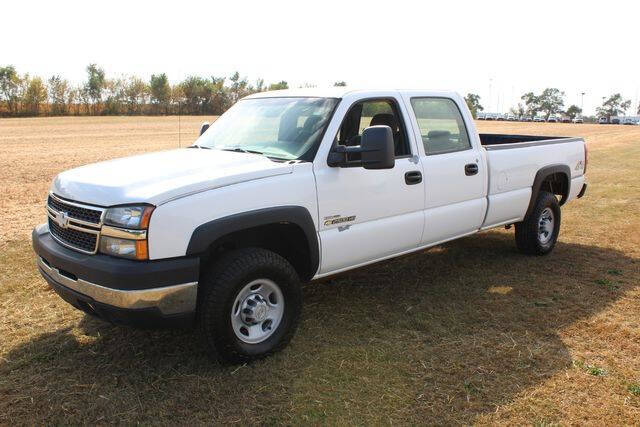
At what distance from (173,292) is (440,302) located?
2.70 m

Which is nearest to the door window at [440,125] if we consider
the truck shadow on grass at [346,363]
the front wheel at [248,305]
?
the truck shadow on grass at [346,363]

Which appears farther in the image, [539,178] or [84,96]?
[84,96]

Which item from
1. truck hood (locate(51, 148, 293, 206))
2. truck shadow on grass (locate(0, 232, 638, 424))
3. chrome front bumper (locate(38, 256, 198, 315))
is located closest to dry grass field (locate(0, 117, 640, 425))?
truck shadow on grass (locate(0, 232, 638, 424))

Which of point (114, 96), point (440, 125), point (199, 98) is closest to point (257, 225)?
point (440, 125)

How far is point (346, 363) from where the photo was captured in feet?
13.3

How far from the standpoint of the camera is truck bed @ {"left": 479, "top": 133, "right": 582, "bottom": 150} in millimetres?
6137

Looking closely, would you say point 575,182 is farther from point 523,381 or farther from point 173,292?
point 173,292

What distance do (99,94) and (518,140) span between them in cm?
9373

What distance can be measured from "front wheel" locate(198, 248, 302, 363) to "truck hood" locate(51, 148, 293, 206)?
1.81 feet

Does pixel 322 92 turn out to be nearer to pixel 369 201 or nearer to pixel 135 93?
pixel 369 201

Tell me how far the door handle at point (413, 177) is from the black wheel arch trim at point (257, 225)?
1067 millimetres

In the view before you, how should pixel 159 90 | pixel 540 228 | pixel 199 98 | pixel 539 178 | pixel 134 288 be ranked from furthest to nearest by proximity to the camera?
pixel 159 90, pixel 199 98, pixel 540 228, pixel 539 178, pixel 134 288

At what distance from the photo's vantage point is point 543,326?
4.71 meters

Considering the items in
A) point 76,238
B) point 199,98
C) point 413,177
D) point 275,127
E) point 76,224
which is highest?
point 199,98
